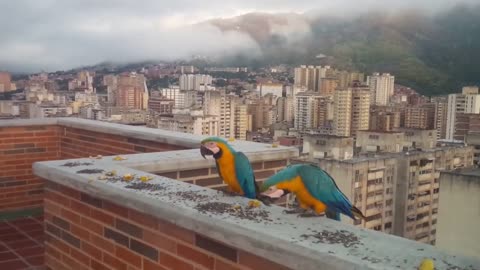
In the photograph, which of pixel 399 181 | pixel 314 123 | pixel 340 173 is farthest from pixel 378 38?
pixel 340 173

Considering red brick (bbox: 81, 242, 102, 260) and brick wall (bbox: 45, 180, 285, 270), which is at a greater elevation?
brick wall (bbox: 45, 180, 285, 270)

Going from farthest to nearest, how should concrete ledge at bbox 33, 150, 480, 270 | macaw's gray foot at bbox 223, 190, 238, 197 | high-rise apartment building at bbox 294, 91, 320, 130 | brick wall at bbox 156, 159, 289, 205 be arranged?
high-rise apartment building at bbox 294, 91, 320, 130, brick wall at bbox 156, 159, 289, 205, macaw's gray foot at bbox 223, 190, 238, 197, concrete ledge at bbox 33, 150, 480, 270

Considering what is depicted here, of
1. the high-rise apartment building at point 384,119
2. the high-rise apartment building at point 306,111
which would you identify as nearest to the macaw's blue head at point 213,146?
the high-rise apartment building at point 384,119

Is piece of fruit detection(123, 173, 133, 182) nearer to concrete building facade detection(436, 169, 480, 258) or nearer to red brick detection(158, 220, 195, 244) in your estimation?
red brick detection(158, 220, 195, 244)

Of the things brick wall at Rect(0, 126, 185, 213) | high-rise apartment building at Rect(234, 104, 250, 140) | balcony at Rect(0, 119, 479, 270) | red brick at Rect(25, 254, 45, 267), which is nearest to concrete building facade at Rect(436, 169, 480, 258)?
brick wall at Rect(0, 126, 185, 213)

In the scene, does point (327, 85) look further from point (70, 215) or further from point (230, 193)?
point (230, 193)

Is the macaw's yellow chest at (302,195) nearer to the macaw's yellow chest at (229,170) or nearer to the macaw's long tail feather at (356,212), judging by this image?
the macaw's long tail feather at (356,212)

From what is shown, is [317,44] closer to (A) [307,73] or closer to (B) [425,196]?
(A) [307,73]
